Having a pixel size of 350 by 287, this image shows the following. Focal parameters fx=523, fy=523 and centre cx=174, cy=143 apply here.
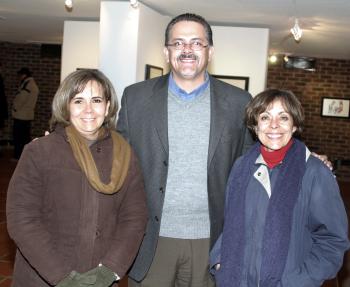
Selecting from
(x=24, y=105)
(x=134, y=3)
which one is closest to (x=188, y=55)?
(x=134, y=3)

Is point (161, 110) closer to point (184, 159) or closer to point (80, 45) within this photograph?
point (184, 159)

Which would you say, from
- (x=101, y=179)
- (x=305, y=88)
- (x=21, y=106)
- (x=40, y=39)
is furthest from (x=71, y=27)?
(x=101, y=179)

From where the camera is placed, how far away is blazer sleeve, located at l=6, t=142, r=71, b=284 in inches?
81.7

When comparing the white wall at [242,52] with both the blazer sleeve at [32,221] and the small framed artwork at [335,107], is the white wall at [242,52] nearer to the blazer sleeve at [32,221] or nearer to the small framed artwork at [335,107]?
the small framed artwork at [335,107]

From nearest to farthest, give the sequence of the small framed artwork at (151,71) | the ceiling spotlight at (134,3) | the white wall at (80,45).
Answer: the ceiling spotlight at (134,3) → the small framed artwork at (151,71) → the white wall at (80,45)

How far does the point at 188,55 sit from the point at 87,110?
0.60m

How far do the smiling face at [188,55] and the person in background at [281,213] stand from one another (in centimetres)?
39

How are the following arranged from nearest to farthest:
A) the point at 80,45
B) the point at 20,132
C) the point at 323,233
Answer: the point at 323,233
the point at 80,45
the point at 20,132

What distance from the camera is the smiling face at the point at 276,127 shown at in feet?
7.25

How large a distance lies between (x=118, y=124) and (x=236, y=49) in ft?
18.1

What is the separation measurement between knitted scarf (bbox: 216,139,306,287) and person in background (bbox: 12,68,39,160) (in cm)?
864

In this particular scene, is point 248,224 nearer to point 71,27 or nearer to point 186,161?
point 186,161

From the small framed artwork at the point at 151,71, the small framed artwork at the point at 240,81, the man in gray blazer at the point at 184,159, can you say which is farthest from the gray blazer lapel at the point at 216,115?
the small framed artwork at the point at 240,81

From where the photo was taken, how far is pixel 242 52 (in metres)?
7.93
